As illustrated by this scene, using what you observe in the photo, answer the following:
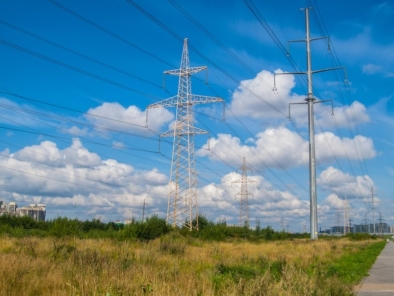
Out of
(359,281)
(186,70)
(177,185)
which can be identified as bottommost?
(359,281)

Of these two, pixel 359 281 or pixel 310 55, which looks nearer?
pixel 359 281

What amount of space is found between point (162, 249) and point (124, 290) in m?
16.0

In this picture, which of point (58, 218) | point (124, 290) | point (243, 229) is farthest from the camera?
point (243, 229)

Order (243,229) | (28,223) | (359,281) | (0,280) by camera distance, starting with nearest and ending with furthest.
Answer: (0,280), (359,281), (28,223), (243,229)

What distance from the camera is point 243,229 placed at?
66.2m

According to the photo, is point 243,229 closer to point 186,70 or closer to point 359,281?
point 186,70

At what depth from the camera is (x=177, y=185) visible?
3869 cm

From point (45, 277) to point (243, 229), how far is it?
2277 inches

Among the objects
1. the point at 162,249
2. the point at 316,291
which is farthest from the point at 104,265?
the point at 162,249

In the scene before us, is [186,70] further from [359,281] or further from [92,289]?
[92,289]

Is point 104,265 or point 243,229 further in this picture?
point 243,229

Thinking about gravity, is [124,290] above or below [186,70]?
below

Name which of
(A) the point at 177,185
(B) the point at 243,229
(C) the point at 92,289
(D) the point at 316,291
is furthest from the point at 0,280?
(B) the point at 243,229

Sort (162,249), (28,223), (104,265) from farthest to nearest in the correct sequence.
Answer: (28,223) → (162,249) → (104,265)
